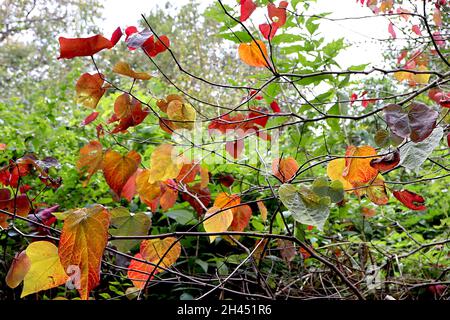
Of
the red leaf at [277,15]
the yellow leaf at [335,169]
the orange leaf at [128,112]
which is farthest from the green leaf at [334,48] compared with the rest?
the orange leaf at [128,112]

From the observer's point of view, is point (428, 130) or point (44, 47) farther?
point (44, 47)

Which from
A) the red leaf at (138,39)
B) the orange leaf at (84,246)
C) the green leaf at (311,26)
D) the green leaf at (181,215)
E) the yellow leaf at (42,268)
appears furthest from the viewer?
the green leaf at (181,215)

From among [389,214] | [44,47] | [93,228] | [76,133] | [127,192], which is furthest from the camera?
[44,47]

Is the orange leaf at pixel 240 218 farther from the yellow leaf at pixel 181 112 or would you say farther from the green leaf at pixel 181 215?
the green leaf at pixel 181 215

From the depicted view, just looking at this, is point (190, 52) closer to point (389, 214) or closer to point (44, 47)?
point (44, 47)

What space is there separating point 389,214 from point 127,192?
51.3 inches

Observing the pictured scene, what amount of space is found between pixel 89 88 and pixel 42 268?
1.08ft

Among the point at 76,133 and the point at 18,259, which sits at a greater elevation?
the point at 76,133

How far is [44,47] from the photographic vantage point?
31.7ft

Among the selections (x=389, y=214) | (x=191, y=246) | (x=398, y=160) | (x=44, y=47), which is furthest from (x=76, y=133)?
(x=44, y=47)

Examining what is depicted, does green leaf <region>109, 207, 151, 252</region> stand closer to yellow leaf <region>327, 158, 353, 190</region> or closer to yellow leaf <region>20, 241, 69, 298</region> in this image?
yellow leaf <region>20, 241, 69, 298</region>

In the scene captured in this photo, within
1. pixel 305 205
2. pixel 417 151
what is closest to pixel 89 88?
pixel 305 205

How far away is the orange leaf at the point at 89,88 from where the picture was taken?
80cm

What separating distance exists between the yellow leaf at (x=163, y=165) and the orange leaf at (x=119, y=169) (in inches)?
4.2
